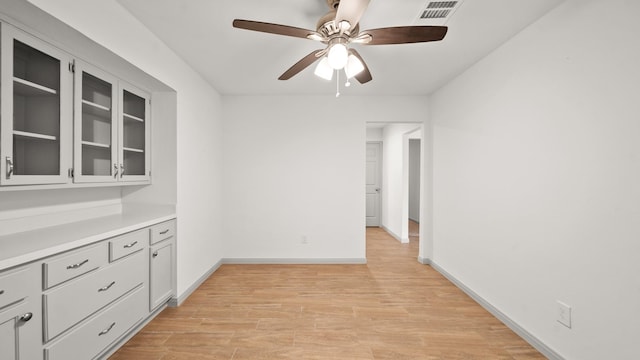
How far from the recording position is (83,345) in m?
1.66

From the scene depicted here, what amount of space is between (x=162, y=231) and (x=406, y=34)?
2.57 metres

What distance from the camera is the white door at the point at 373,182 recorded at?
6.78m

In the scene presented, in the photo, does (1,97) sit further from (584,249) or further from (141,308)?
(584,249)

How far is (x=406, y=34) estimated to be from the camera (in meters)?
1.62

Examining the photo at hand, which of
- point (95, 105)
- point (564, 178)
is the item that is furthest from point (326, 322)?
point (95, 105)

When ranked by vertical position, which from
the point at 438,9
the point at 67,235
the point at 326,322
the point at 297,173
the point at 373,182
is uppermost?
the point at 438,9

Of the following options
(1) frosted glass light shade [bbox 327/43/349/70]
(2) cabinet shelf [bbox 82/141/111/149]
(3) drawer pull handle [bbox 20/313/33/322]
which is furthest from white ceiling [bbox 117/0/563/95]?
(3) drawer pull handle [bbox 20/313/33/322]

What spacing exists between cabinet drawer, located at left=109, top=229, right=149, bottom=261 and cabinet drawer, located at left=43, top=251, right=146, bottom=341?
A: 51mm

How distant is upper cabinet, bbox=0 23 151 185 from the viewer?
144cm

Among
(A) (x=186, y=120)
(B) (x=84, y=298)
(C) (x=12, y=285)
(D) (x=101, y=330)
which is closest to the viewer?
(C) (x=12, y=285)

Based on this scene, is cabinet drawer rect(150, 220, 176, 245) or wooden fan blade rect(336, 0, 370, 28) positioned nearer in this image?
wooden fan blade rect(336, 0, 370, 28)

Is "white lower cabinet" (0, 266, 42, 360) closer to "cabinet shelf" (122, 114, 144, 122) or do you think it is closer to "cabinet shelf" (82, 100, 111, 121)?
"cabinet shelf" (82, 100, 111, 121)

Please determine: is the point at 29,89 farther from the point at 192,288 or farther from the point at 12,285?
the point at 192,288

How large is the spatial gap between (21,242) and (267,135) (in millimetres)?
2810
